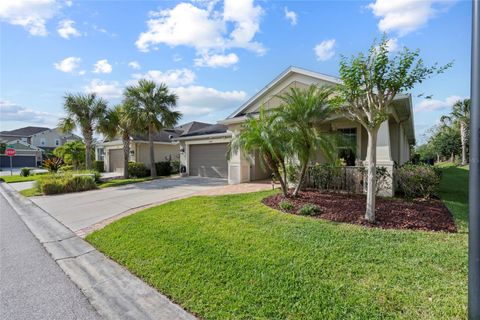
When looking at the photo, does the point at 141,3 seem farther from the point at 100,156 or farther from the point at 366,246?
the point at 100,156

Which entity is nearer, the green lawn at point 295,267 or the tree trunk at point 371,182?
the green lawn at point 295,267

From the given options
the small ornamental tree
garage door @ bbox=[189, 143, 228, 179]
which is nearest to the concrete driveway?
garage door @ bbox=[189, 143, 228, 179]

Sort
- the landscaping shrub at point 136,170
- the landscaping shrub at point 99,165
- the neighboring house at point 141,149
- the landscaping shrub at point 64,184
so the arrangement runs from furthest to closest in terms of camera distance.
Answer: the landscaping shrub at point 99,165 < the neighboring house at point 141,149 < the landscaping shrub at point 136,170 < the landscaping shrub at point 64,184

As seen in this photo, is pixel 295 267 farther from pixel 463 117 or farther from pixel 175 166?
pixel 463 117

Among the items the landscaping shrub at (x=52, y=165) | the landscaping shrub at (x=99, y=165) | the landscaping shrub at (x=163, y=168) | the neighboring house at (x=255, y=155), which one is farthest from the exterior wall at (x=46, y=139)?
the neighboring house at (x=255, y=155)

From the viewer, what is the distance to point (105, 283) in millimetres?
3955

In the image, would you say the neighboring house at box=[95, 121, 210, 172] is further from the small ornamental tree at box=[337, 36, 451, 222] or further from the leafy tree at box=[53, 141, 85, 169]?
the small ornamental tree at box=[337, 36, 451, 222]

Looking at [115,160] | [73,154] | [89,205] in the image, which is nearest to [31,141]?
[73,154]

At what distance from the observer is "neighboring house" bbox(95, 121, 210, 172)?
2208cm

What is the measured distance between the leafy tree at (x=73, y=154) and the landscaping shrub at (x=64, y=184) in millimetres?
11141

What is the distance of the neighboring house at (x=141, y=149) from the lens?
22078 mm

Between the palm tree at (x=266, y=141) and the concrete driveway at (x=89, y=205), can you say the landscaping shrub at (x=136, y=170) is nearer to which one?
the concrete driveway at (x=89, y=205)

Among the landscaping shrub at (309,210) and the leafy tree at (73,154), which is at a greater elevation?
the leafy tree at (73,154)

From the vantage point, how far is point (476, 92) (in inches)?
83.2
